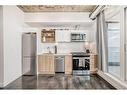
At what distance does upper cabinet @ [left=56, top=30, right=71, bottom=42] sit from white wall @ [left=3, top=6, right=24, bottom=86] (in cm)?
226

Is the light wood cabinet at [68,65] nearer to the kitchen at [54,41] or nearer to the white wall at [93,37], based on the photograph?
the kitchen at [54,41]

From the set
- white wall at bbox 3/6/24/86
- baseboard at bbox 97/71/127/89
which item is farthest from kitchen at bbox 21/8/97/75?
baseboard at bbox 97/71/127/89

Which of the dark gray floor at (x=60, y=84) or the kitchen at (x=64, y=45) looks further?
the kitchen at (x=64, y=45)

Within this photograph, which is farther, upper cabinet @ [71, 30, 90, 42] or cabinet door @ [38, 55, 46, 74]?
upper cabinet @ [71, 30, 90, 42]

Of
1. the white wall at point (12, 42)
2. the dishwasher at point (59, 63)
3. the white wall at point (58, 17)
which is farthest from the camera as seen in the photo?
the dishwasher at point (59, 63)

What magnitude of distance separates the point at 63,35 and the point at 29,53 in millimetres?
2115

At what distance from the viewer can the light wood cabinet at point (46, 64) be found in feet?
28.0

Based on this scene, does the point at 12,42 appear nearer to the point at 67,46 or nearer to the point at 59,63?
the point at 59,63

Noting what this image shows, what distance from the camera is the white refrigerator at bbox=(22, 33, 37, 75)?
814cm

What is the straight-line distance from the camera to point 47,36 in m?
9.51

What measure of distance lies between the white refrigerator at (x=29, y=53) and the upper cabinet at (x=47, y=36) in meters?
1.24

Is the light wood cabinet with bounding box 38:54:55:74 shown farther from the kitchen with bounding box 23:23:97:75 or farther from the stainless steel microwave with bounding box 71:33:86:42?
the stainless steel microwave with bounding box 71:33:86:42

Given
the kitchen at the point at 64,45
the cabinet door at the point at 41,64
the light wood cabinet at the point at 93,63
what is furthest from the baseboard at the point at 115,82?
the cabinet door at the point at 41,64

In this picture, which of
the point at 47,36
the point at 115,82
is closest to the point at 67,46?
the point at 47,36
